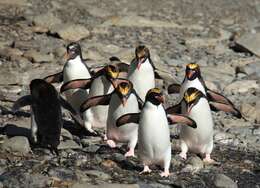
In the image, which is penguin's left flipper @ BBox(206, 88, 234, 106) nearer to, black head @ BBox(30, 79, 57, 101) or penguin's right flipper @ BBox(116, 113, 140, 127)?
penguin's right flipper @ BBox(116, 113, 140, 127)

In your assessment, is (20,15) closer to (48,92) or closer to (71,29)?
(71,29)

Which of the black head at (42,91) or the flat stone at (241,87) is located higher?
the black head at (42,91)

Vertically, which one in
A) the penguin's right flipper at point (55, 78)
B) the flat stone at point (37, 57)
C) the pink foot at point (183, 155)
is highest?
the penguin's right flipper at point (55, 78)

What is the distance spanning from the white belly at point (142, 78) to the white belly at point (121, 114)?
117 centimetres

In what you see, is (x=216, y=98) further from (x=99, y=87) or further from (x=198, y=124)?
(x=99, y=87)

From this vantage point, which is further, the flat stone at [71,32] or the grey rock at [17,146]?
the flat stone at [71,32]

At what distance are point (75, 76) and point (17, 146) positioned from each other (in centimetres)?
211

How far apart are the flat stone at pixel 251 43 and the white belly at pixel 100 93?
454 centimetres

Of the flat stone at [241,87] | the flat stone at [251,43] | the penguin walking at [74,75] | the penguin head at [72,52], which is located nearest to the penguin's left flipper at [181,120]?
the penguin walking at [74,75]

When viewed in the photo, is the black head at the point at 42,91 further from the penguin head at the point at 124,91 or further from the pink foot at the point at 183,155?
the pink foot at the point at 183,155

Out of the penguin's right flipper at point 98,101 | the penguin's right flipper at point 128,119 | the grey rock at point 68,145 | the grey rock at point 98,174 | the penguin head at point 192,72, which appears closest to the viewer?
the grey rock at point 98,174

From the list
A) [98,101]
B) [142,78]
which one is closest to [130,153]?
[98,101]

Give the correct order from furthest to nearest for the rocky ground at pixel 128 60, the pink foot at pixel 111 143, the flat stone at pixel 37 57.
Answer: the flat stone at pixel 37 57 < the pink foot at pixel 111 143 < the rocky ground at pixel 128 60

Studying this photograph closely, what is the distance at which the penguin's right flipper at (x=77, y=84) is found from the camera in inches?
327
